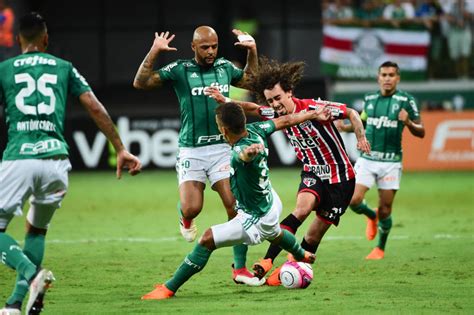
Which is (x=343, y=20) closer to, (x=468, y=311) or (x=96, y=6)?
(x=96, y=6)

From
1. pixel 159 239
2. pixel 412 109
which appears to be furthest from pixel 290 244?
pixel 159 239

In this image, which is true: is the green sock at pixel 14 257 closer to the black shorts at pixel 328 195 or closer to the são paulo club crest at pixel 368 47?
the black shorts at pixel 328 195

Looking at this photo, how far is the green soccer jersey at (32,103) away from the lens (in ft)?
23.6

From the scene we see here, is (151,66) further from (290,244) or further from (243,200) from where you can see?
(290,244)

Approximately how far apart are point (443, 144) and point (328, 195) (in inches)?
495

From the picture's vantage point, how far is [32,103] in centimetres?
718

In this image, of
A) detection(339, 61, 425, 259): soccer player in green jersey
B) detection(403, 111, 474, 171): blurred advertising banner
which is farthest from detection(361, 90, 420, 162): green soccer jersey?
detection(403, 111, 474, 171): blurred advertising banner

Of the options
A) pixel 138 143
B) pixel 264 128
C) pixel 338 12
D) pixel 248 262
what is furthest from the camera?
pixel 338 12

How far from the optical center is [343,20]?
2383cm

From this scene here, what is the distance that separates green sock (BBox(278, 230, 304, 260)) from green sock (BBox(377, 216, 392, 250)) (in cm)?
275

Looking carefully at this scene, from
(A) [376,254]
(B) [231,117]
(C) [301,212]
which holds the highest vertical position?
(B) [231,117]

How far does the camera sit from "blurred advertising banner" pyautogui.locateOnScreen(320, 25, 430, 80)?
23641mm

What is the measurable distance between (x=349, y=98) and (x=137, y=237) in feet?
37.8

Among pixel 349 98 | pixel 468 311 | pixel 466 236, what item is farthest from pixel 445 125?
pixel 468 311
